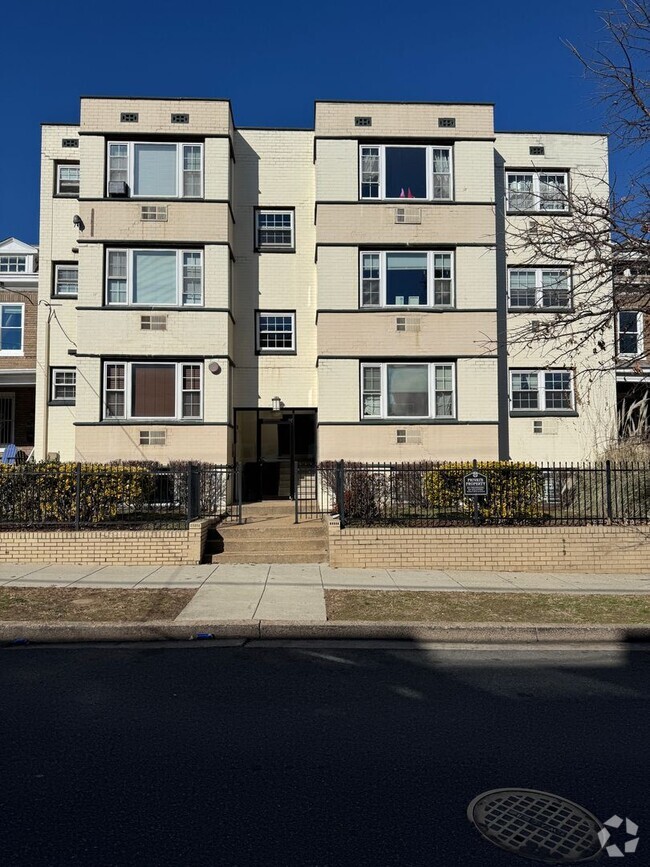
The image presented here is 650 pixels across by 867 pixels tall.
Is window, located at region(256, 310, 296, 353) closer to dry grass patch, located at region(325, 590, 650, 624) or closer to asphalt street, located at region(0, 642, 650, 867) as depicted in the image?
dry grass patch, located at region(325, 590, 650, 624)

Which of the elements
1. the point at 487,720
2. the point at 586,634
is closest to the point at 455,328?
the point at 586,634

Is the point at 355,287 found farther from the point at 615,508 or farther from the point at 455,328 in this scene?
the point at 615,508

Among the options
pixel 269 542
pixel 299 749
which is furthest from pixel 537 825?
pixel 269 542

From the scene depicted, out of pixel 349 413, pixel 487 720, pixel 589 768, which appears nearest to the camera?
pixel 589 768

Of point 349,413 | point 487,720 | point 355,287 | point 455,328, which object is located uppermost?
point 355,287

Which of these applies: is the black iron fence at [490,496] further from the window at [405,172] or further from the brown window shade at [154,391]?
the window at [405,172]

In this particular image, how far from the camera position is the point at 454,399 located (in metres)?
16.0

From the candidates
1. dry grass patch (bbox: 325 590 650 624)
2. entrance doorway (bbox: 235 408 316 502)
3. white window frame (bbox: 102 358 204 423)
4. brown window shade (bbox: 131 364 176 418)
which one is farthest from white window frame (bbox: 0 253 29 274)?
dry grass patch (bbox: 325 590 650 624)

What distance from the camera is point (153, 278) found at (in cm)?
1599

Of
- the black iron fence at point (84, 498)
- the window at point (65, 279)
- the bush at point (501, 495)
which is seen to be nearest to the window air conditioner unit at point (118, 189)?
the window at point (65, 279)

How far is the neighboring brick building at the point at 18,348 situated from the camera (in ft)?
67.6

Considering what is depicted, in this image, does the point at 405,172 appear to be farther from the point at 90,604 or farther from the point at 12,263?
the point at 12,263

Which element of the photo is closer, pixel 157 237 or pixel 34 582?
pixel 34 582

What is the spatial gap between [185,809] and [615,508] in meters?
9.93
